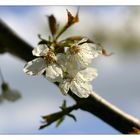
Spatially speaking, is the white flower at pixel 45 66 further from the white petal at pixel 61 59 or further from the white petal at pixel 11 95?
the white petal at pixel 11 95

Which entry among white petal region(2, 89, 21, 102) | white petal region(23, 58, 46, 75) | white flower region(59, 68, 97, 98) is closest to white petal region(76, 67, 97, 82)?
white flower region(59, 68, 97, 98)

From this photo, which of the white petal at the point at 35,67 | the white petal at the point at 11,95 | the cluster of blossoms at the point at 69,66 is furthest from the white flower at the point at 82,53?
the white petal at the point at 11,95

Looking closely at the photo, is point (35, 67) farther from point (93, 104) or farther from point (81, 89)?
point (93, 104)

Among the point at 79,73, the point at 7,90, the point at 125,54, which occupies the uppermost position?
the point at 79,73

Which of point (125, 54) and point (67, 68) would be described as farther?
point (125, 54)

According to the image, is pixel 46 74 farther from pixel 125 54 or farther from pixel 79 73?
pixel 125 54

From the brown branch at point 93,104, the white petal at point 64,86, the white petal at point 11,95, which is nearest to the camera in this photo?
the white petal at point 64,86
